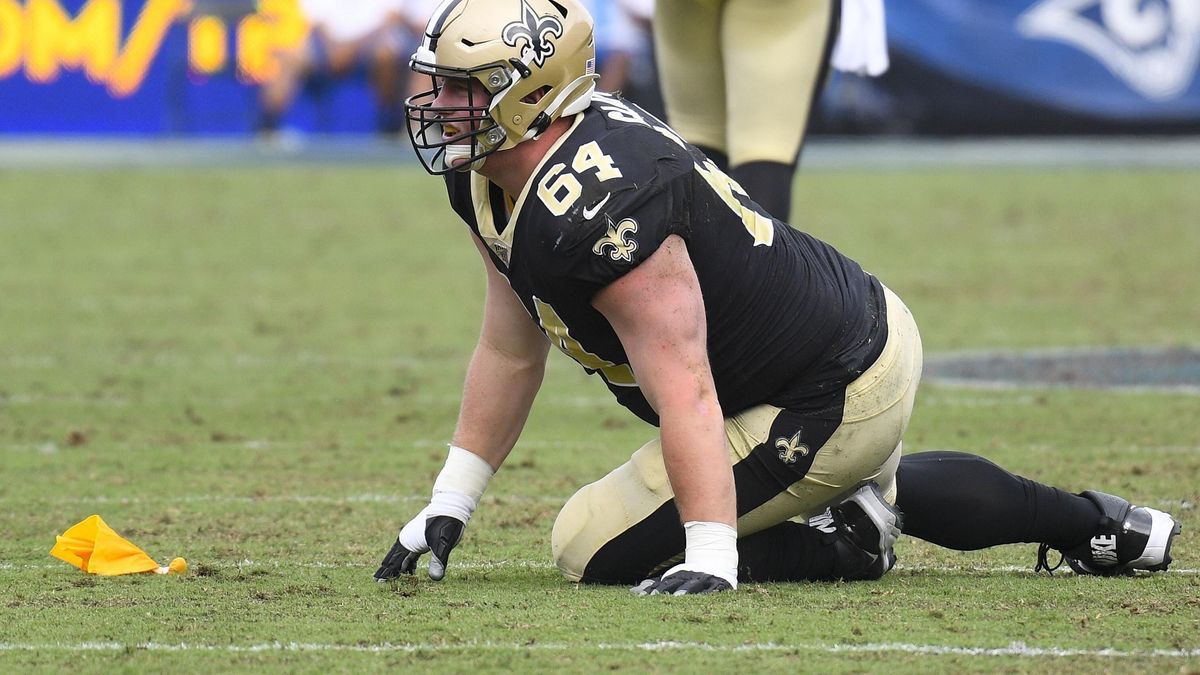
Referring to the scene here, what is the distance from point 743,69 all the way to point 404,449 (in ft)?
5.03

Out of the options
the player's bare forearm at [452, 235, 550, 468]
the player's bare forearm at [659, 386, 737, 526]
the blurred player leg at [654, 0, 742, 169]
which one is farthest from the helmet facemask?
the blurred player leg at [654, 0, 742, 169]

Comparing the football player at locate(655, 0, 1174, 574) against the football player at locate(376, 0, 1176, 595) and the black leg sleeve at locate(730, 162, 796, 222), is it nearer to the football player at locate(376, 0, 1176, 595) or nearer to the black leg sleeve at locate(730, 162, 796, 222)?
the black leg sleeve at locate(730, 162, 796, 222)

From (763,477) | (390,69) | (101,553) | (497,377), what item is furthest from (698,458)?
(390,69)

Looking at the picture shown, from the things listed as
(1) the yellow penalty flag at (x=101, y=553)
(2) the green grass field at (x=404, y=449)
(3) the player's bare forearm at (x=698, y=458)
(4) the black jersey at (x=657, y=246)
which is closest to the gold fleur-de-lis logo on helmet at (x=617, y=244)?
(4) the black jersey at (x=657, y=246)

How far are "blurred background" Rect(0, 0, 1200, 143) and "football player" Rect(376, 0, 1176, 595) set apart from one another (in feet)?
43.2

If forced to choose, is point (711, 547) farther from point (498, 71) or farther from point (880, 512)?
point (498, 71)

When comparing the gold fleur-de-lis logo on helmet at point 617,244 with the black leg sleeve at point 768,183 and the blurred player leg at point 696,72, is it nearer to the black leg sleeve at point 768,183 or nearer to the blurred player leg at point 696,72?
the black leg sleeve at point 768,183

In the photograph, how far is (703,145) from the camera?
5.65m

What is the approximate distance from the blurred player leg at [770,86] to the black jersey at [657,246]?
4.84 ft

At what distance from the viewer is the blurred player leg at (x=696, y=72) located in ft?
18.4

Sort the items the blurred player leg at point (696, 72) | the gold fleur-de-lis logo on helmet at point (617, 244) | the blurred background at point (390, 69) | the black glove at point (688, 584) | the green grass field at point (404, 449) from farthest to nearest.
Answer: the blurred background at point (390, 69) → the blurred player leg at point (696, 72) → the black glove at point (688, 584) → the gold fleur-de-lis logo on helmet at point (617, 244) → the green grass field at point (404, 449)

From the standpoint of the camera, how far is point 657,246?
340cm

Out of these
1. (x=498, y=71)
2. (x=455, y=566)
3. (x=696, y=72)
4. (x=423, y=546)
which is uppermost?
(x=498, y=71)

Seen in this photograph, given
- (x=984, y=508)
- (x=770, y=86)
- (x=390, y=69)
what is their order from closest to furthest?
(x=984, y=508) → (x=770, y=86) → (x=390, y=69)
